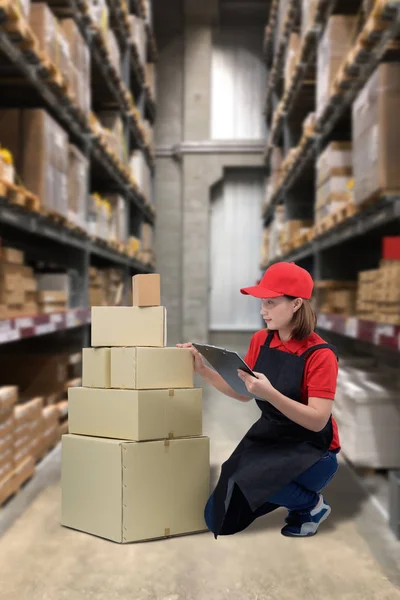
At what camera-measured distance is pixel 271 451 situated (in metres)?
2.14

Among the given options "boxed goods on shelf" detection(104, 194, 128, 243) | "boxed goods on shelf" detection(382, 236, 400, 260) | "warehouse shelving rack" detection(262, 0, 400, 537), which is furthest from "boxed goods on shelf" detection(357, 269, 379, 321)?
"boxed goods on shelf" detection(104, 194, 128, 243)

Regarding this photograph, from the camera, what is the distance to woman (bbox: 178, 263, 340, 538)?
1.88m

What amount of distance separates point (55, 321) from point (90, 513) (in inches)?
79.8

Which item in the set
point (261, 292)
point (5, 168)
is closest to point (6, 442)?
point (5, 168)

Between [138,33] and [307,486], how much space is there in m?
7.75

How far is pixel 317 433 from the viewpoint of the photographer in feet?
7.02

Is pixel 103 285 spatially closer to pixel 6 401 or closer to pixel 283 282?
pixel 6 401

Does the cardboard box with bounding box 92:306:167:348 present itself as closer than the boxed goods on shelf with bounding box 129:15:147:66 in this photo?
Yes

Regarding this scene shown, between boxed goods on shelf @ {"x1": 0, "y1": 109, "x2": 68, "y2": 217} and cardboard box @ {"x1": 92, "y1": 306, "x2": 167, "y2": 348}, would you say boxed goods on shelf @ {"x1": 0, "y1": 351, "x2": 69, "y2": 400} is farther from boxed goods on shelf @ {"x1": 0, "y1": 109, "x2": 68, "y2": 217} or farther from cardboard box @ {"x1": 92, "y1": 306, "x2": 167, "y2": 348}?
cardboard box @ {"x1": 92, "y1": 306, "x2": 167, "y2": 348}

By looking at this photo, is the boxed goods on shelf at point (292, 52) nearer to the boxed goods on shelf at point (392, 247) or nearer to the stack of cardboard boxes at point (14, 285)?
the stack of cardboard boxes at point (14, 285)

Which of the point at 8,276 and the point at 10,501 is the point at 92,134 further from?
the point at 10,501

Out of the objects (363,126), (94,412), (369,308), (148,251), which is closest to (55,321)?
(94,412)

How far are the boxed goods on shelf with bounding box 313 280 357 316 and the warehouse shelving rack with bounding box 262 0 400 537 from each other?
0.39 feet

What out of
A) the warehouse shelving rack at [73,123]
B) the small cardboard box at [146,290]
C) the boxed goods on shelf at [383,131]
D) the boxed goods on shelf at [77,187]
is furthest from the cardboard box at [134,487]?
the boxed goods on shelf at [77,187]
